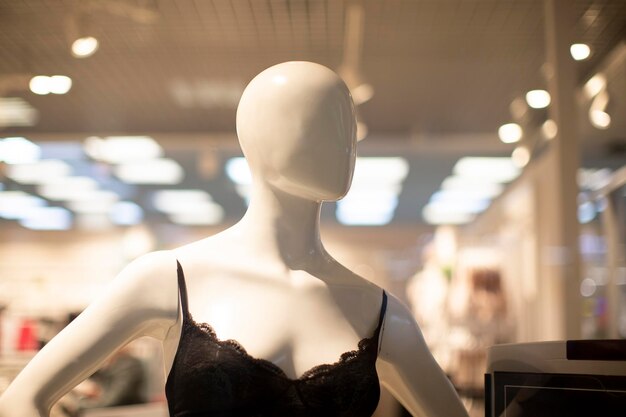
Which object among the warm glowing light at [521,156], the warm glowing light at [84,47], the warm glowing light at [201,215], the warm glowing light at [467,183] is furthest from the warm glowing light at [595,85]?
the warm glowing light at [84,47]

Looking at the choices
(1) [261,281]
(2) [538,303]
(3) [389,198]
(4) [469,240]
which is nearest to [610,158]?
(2) [538,303]

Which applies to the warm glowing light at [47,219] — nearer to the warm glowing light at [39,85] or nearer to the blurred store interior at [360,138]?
the blurred store interior at [360,138]

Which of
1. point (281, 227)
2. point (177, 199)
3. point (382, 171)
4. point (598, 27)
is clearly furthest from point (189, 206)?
point (281, 227)

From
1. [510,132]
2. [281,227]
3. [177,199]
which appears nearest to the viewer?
[281,227]

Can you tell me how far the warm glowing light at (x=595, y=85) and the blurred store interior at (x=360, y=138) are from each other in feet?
0.05

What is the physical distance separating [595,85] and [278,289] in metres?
1.56

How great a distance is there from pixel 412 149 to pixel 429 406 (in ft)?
7.15

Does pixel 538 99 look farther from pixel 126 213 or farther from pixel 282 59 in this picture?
pixel 126 213

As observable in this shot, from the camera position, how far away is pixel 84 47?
2.07 meters

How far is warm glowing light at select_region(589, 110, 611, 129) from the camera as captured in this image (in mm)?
2354

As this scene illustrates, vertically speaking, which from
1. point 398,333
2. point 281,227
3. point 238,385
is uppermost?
point 281,227

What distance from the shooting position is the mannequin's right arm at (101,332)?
0.96 metres

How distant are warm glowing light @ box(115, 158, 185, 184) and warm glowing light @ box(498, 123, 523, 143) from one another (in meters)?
1.31

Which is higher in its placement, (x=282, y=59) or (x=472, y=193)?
(x=472, y=193)
